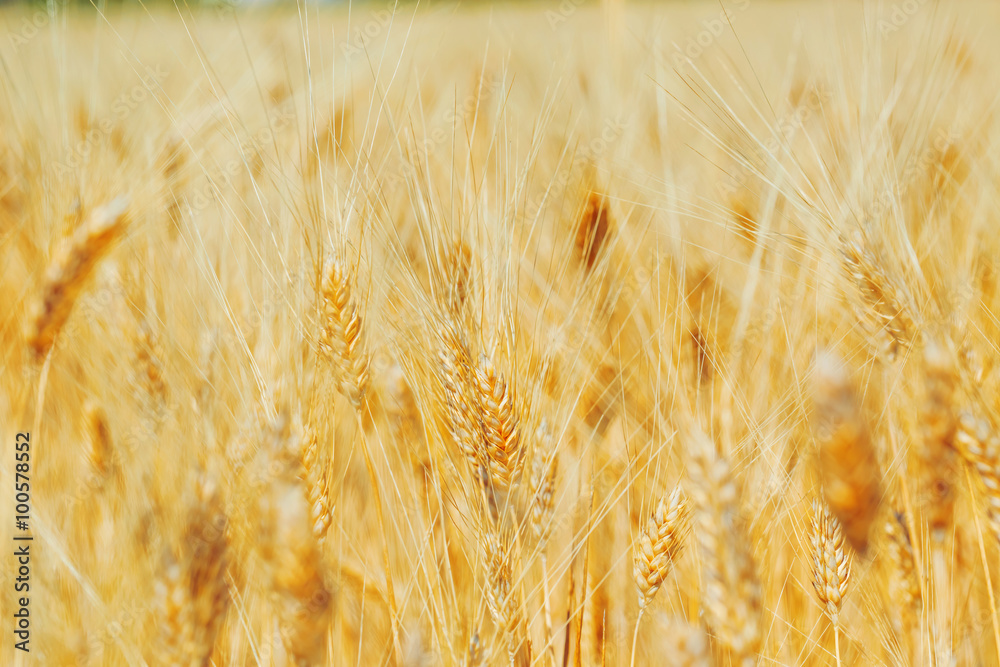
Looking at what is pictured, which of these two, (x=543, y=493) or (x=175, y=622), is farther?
(x=543, y=493)

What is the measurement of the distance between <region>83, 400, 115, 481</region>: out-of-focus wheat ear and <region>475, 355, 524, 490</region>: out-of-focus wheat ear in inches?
21.9

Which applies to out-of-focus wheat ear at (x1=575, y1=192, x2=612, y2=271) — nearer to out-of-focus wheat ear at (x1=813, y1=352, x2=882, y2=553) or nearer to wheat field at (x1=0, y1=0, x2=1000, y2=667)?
wheat field at (x1=0, y1=0, x2=1000, y2=667)

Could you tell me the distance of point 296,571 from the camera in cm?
41

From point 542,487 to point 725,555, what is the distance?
0.66ft

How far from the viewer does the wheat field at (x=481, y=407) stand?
1.90 feet

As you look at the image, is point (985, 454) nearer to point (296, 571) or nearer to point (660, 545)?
point (660, 545)

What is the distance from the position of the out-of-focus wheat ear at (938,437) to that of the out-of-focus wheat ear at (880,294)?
0.21ft

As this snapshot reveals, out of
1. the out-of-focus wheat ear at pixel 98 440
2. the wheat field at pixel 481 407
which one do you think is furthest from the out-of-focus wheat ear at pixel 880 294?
the out-of-focus wheat ear at pixel 98 440

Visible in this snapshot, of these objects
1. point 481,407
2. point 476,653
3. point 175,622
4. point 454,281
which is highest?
point 454,281

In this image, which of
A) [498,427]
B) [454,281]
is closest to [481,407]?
[498,427]

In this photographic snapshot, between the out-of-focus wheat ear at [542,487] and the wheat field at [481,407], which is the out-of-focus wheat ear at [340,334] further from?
the out-of-focus wheat ear at [542,487]

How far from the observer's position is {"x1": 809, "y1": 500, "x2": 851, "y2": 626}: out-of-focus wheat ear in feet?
1.97

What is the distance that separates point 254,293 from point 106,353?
334mm


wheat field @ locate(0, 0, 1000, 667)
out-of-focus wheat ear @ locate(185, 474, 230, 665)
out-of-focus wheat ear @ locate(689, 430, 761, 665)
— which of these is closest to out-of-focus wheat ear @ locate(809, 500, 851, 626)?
wheat field @ locate(0, 0, 1000, 667)
